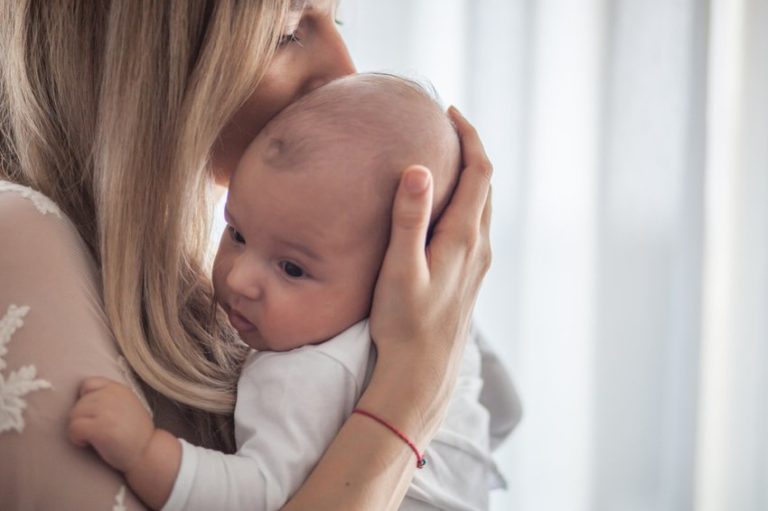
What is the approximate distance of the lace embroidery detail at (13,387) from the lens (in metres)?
0.83

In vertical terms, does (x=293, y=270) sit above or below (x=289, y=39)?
below

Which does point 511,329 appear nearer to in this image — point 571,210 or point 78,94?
point 571,210

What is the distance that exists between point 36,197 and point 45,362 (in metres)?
0.23

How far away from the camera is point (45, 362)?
86 centimetres

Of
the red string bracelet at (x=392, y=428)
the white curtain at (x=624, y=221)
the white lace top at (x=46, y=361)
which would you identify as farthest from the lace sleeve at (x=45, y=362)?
the white curtain at (x=624, y=221)

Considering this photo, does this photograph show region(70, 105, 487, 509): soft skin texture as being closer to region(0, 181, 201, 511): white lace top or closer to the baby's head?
region(0, 181, 201, 511): white lace top

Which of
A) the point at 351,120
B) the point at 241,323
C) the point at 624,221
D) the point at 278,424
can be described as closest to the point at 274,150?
the point at 351,120

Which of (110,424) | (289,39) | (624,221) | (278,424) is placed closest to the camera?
(110,424)

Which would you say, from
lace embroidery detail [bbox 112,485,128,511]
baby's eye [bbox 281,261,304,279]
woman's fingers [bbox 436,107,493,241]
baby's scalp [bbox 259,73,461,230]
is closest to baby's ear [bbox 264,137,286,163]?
baby's scalp [bbox 259,73,461,230]

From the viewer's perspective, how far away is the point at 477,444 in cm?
128

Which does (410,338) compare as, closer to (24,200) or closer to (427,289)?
(427,289)

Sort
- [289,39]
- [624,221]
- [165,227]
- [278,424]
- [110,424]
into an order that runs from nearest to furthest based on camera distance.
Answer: [110,424], [278,424], [165,227], [289,39], [624,221]

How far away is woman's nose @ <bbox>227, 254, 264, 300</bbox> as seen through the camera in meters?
0.99

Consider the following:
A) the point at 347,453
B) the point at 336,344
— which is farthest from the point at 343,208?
the point at 347,453
